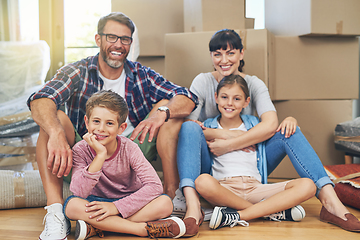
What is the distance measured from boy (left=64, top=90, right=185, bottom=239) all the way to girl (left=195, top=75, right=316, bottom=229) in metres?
0.16

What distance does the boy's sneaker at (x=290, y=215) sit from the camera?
104 cm

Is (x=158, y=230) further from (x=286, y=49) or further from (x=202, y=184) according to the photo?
(x=286, y=49)

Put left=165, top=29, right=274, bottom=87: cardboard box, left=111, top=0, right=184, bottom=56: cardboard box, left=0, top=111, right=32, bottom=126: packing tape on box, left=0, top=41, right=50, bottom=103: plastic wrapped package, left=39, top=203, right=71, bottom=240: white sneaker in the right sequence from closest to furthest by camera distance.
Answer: left=39, top=203, right=71, bottom=240: white sneaker → left=165, top=29, right=274, bottom=87: cardboard box → left=0, top=111, right=32, bottom=126: packing tape on box → left=111, top=0, right=184, bottom=56: cardboard box → left=0, top=41, right=50, bottom=103: plastic wrapped package

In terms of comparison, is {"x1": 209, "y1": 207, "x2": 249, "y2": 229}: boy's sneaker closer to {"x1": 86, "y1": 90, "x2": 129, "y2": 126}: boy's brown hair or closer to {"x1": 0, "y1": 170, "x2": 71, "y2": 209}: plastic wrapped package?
{"x1": 86, "y1": 90, "x2": 129, "y2": 126}: boy's brown hair

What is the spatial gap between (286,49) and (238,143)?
2.48 ft

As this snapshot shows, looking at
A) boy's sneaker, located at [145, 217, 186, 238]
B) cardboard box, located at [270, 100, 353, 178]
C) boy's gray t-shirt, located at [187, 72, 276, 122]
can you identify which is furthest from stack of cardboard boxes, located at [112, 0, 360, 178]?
boy's sneaker, located at [145, 217, 186, 238]

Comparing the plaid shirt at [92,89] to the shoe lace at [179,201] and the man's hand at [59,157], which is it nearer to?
the man's hand at [59,157]

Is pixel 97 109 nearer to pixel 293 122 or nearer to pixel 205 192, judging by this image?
pixel 205 192

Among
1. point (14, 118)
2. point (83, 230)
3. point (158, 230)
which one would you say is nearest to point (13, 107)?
point (14, 118)

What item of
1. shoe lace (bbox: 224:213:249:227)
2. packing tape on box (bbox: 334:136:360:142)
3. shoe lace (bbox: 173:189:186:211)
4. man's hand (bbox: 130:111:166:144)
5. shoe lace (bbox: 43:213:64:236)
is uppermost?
man's hand (bbox: 130:111:166:144)

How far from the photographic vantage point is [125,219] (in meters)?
0.89

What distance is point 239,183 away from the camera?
1.11 metres

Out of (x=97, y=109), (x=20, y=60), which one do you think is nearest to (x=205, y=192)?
(x=97, y=109)

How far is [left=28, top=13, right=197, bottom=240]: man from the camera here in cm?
93
